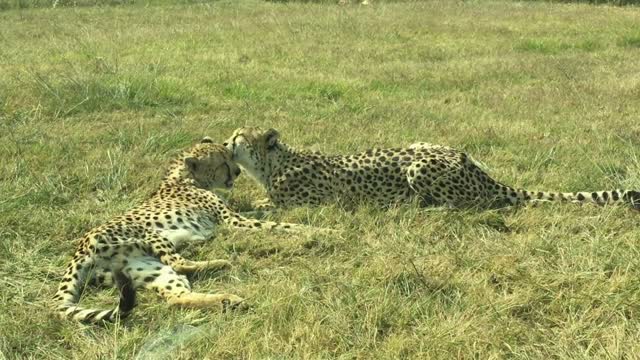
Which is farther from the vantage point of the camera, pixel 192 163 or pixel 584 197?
pixel 192 163

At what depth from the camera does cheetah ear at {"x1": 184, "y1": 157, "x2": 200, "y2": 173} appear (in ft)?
16.5

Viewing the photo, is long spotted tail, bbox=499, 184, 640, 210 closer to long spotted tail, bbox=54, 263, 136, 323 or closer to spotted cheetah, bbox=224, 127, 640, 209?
spotted cheetah, bbox=224, 127, 640, 209

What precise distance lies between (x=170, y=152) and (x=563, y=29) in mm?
10734

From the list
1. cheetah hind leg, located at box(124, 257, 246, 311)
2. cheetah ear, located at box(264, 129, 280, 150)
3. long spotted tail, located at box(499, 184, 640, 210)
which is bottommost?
cheetah hind leg, located at box(124, 257, 246, 311)

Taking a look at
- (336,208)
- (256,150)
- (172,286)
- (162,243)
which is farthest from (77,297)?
(256,150)

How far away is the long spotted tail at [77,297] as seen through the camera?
3023mm

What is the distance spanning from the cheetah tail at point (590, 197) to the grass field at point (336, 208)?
0.11 metres

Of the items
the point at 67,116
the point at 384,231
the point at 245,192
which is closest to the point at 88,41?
the point at 67,116

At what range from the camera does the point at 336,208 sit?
15.6ft

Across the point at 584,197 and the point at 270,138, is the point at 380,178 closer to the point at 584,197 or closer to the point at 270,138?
the point at 270,138

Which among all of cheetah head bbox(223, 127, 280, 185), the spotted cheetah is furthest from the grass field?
cheetah head bbox(223, 127, 280, 185)

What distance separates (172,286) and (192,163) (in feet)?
5.60

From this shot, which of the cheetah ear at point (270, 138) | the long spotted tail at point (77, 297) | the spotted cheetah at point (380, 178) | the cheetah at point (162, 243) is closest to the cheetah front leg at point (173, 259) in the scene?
the cheetah at point (162, 243)

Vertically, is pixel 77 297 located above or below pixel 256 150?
below
